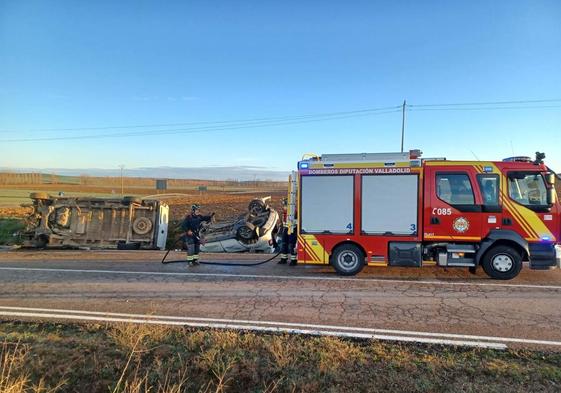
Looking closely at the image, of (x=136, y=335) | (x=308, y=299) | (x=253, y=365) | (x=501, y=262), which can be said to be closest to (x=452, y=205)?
(x=501, y=262)

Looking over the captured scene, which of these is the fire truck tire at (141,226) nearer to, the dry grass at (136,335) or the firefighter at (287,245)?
the firefighter at (287,245)

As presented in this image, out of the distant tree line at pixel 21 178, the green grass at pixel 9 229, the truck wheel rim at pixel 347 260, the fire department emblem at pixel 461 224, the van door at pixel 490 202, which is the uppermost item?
the distant tree line at pixel 21 178

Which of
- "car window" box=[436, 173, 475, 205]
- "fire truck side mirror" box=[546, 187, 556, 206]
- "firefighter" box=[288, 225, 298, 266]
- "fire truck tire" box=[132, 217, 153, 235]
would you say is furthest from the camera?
"fire truck tire" box=[132, 217, 153, 235]

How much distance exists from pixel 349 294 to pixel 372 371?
125 inches

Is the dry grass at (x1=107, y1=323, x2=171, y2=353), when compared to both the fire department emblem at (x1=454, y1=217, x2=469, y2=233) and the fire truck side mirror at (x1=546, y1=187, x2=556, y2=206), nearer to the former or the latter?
the fire department emblem at (x1=454, y1=217, x2=469, y2=233)

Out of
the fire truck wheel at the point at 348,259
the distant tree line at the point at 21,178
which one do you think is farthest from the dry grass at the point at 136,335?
the distant tree line at the point at 21,178

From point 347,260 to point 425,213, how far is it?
6.75ft

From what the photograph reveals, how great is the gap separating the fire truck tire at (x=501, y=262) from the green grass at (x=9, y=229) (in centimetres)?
1807

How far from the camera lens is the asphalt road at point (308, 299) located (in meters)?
5.26

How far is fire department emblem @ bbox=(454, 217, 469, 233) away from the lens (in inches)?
323

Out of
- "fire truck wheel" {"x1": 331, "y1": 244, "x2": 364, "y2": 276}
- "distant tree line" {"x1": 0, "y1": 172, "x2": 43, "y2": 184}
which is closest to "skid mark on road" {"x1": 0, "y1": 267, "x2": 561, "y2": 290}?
"fire truck wheel" {"x1": 331, "y1": 244, "x2": 364, "y2": 276}

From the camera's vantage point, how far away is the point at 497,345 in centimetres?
454

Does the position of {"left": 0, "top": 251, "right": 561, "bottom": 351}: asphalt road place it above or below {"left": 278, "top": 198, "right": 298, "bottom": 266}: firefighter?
below

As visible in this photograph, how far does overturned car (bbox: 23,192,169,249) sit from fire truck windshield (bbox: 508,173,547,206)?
12.3 meters
